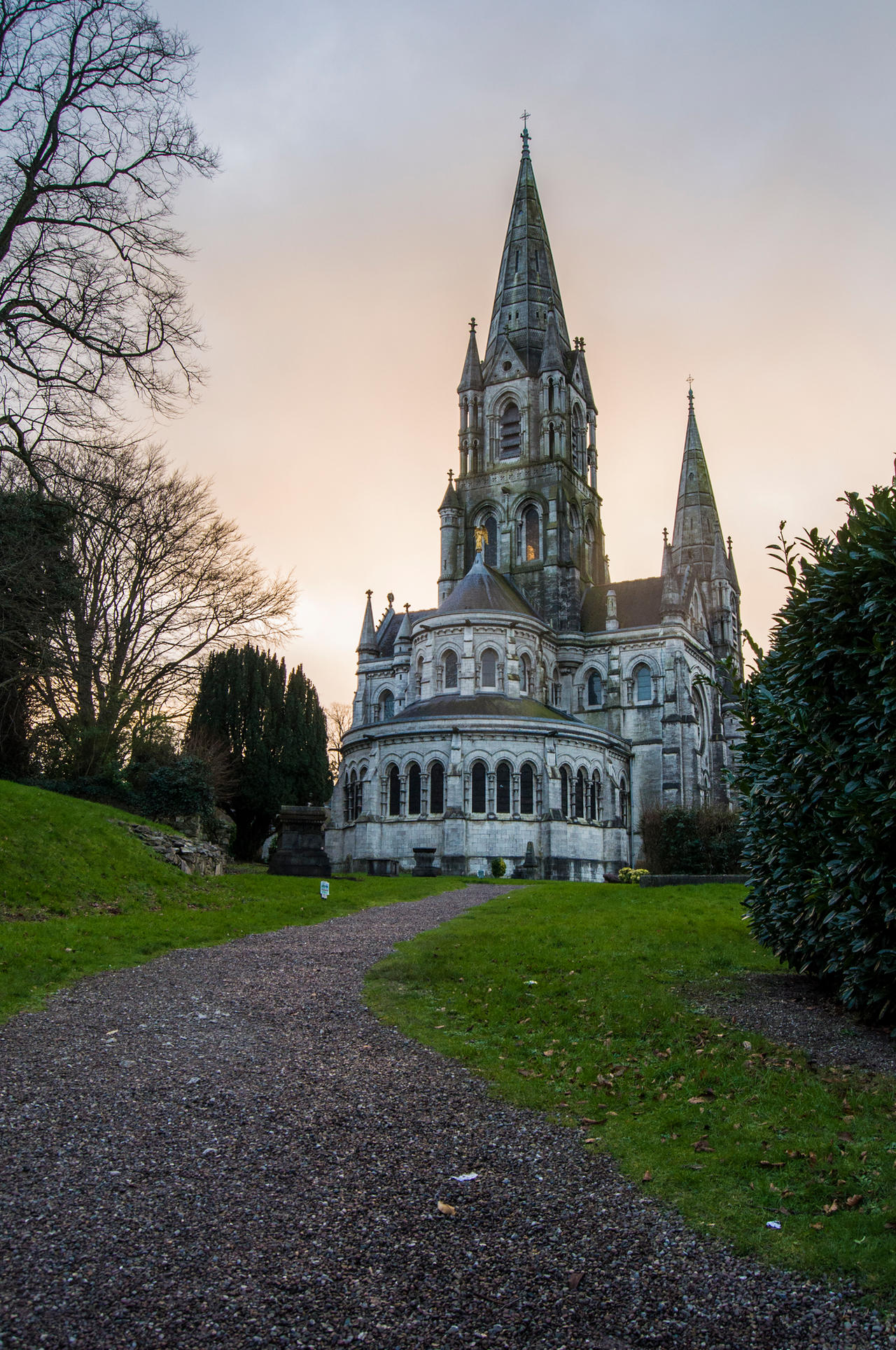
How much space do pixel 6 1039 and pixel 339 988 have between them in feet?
11.7

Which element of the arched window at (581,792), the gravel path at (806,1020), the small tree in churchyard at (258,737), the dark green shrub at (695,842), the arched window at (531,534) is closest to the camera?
the gravel path at (806,1020)

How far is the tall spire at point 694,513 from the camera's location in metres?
67.4

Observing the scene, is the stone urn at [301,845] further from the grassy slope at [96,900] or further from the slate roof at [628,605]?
the slate roof at [628,605]

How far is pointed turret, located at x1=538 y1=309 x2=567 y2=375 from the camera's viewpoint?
5494cm

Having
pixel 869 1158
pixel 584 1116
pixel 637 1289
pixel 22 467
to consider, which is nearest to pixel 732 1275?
pixel 637 1289

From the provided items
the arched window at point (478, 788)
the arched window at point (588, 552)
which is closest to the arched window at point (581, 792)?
the arched window at point (478, 788)

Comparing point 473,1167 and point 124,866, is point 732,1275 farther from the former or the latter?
Answer: point 124,866

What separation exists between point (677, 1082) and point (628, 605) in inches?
1859

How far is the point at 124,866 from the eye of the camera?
18000 mm

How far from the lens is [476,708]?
40844 millimetres

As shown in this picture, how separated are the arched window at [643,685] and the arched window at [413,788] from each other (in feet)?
50.6

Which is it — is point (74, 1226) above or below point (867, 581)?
below

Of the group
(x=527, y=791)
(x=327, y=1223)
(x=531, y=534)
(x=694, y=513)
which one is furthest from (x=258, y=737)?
(x=694, y=513)

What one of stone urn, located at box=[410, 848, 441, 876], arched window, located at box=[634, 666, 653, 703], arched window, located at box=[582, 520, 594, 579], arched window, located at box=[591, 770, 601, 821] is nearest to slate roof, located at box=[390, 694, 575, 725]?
arched window, located at box=[591, 770, 601, 821]
